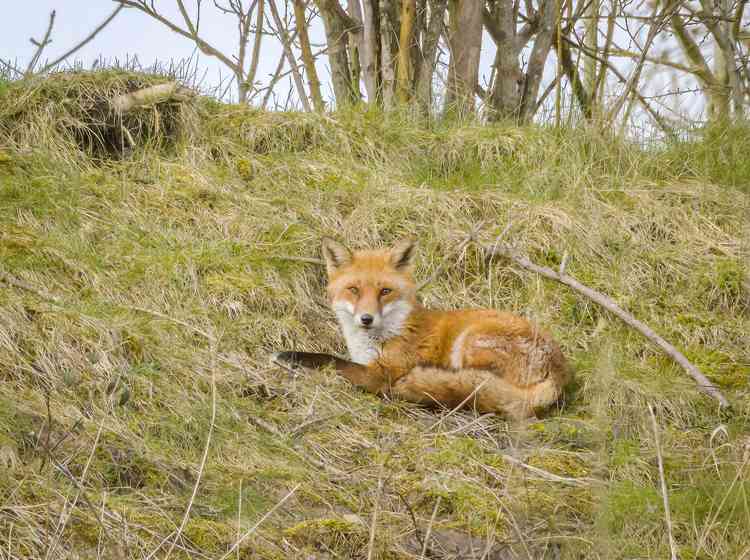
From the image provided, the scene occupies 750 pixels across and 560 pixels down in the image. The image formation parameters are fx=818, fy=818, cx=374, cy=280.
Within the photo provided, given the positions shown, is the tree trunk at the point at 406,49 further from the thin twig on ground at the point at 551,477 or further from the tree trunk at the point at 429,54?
the thin twig on ground at the point at 551,477

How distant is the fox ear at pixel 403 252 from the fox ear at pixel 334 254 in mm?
272

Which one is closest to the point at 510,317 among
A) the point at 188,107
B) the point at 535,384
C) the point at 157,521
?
the point at 535,384

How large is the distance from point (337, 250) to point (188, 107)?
2.46 meters

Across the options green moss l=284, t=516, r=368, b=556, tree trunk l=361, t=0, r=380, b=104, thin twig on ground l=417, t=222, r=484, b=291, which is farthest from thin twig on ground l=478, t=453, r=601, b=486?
tree trunk l=361, t=0, r=380, b=104

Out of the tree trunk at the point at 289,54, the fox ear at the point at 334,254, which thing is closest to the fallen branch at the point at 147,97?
the tree trunk at the point at 289,54

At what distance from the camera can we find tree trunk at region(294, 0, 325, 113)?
7.35m

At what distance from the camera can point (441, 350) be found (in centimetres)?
472

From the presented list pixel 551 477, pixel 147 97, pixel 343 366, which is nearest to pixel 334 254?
pixel 343 366

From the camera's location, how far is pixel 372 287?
473cm

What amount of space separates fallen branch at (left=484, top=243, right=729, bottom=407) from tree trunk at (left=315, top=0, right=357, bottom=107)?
2376mm

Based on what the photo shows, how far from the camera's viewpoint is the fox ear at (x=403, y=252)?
4.89 metres

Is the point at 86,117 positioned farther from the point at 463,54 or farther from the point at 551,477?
the point at 551,477

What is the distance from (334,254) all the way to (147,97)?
2.54 m

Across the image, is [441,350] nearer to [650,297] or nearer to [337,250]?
[337,250]
